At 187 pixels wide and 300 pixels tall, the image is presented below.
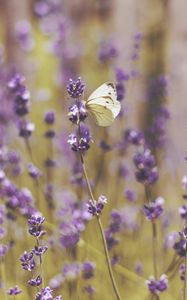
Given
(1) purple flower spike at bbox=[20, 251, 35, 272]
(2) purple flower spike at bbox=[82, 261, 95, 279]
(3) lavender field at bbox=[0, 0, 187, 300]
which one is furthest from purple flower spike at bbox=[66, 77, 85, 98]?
(2) purple flower spike at bbox=[82, 261, 95, 279]

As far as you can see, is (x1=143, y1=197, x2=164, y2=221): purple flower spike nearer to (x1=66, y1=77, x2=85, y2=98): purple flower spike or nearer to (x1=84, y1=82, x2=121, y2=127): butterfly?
(x1=84, y1=82, x2=121, y2=127): butterfly

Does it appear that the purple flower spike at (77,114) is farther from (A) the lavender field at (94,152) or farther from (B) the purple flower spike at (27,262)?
(B) the purple flower spike at (27,262)

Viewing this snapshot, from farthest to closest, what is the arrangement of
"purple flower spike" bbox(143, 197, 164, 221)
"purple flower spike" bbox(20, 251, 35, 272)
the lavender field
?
the lavender field, "purple flower spike" bbox(143, 197, 164, 221), "purple flower spike" bbox(20, 251, 35, 272)

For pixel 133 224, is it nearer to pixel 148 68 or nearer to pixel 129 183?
pixel 129 183

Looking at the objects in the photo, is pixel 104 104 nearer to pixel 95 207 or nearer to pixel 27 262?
pixel 95 207

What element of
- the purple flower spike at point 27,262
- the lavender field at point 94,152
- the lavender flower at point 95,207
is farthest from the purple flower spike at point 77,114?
the purple flower spike at point 27,262

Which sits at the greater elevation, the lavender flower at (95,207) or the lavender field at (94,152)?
the lavender field at (94,152)

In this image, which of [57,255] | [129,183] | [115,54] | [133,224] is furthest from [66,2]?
[57,255]
